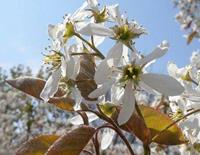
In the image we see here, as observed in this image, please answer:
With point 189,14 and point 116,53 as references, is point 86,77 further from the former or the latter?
point 189,14

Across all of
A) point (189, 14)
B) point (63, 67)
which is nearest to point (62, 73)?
point (63, 67)

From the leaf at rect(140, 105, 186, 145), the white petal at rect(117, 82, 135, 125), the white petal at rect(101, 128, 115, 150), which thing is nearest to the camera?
the white petal at rect(117, 82, 135, 125)

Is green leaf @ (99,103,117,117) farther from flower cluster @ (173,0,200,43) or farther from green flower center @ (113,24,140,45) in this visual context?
flower cluster @ (173,0,200,43)

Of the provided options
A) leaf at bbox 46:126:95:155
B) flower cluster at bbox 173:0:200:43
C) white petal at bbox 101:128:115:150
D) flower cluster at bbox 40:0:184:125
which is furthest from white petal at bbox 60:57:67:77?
flower cluster at bbox 173:0:200:43

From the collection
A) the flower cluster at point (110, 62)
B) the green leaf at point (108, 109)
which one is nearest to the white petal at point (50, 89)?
the flower cluster at point (110, 62)

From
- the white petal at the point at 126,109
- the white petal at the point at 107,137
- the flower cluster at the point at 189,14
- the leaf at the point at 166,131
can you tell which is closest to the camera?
the white petal at the point at 126,109

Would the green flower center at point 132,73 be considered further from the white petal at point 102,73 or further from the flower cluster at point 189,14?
the flower cluster at point 189,14
